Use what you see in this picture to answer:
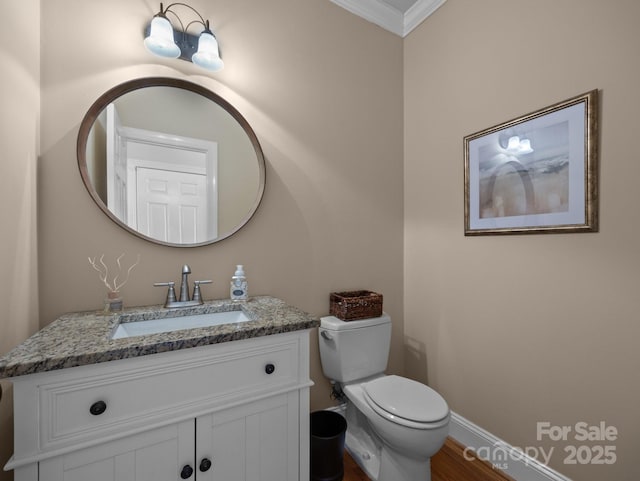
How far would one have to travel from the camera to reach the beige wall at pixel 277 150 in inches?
48.0

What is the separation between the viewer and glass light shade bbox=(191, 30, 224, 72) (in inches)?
54.4

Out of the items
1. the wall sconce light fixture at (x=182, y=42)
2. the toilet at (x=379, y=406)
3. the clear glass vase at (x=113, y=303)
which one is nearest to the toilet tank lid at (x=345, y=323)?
the toilet at (x=379, y=406)

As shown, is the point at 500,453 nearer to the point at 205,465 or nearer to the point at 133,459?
the point at 205,465

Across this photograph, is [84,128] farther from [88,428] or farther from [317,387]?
[317,387]

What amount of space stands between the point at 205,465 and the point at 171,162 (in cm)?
127

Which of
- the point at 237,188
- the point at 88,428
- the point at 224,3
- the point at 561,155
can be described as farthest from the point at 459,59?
the point at 88,428

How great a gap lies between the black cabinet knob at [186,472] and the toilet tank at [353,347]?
0.87 m

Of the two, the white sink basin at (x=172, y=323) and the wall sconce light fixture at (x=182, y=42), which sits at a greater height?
the wall sconce light fixture at (x=182, y=42)

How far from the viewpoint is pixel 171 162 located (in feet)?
4.68

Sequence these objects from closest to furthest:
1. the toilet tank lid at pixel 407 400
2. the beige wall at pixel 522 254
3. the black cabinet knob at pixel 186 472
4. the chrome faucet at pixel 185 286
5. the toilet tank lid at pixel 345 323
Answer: the black cabinet knob at pixel 186 472 → the beige wall at pixel 522 254 → the toilet tank lid at pixel 407 400 → the chrome faucet at pixel 185 286 → the toilet tank lid at pixel 345 323

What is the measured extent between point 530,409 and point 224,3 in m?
2.59

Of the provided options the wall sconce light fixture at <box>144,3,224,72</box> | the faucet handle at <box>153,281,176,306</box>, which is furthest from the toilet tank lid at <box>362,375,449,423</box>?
the wall sconce light fixture at <box>144,3,224,72</box>

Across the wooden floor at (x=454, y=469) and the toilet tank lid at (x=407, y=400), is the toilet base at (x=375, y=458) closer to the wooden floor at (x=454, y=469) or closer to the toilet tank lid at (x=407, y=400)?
the wooden floor at (x=454, y=469)

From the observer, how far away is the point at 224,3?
5.00ft
